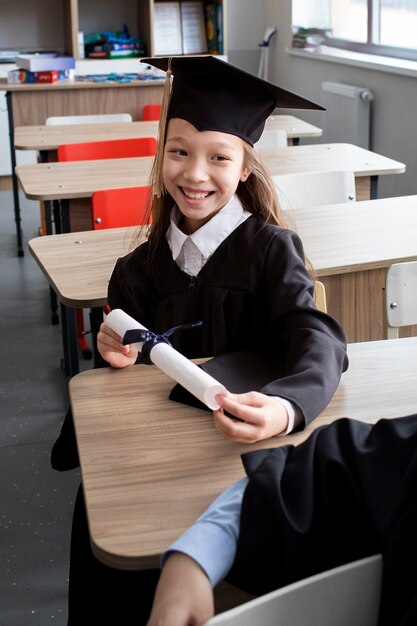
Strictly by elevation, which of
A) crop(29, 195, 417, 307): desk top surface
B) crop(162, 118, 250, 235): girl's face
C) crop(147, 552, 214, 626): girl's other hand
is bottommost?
crop(29, 195, 417, 307): desk top surface

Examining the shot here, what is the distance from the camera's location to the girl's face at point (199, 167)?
1517 mm

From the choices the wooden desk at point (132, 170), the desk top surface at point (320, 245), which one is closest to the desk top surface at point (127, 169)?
the wooden desk at point (132, 170)

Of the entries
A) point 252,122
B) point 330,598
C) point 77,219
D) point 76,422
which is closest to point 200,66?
point 252,122

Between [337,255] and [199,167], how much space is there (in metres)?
0.80

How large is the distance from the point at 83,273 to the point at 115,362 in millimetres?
755

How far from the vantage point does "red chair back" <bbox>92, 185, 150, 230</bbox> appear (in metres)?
2.77

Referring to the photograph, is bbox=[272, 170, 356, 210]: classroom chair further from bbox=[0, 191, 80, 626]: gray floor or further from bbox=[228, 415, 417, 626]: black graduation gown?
bbox=[228, 415, 417, 626]: black graduation gown

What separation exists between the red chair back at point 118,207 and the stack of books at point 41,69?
2.97 meters

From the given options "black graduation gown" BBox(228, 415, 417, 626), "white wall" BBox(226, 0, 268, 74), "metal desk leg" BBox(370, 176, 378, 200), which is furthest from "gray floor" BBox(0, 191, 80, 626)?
"white wall" BBox(226, 0, 268, 74)

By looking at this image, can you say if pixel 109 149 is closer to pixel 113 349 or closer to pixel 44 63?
pixel 44 63

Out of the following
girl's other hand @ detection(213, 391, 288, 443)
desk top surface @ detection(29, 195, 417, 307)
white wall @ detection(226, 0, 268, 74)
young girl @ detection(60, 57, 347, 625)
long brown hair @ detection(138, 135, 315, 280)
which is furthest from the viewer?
white wall @ detection(226, 0, 268, 74)

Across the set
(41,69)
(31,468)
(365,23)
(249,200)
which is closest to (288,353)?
(249,200)

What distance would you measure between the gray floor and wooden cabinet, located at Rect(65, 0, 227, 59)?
2.76 meters

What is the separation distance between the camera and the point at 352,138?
540 centimetres
